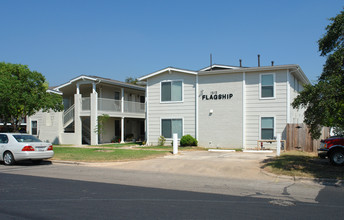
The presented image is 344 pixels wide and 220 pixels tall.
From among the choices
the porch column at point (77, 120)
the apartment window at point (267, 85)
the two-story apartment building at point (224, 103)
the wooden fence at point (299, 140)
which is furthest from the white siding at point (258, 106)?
the porch column at point (77, 120)

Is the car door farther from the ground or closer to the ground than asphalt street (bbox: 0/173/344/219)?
farther from the ground

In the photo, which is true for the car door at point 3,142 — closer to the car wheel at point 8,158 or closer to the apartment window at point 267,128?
the car wheel at point 8,158

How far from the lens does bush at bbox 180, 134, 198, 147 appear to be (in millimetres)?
21737

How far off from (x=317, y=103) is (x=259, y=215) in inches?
237

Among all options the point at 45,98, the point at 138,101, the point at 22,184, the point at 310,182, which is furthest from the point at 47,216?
the point at 138,101

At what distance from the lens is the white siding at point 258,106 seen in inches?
793

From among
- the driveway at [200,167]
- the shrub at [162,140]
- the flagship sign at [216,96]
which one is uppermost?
the flagship sign at [216,96]

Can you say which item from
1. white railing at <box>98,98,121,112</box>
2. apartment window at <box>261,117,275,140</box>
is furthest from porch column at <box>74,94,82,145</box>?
apartment window at <box>261,117,275,140</box>

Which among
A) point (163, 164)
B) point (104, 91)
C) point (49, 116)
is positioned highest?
point (104, 91)

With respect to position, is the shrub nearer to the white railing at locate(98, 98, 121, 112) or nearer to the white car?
the white railing at locate(98, 98, 121, 112)

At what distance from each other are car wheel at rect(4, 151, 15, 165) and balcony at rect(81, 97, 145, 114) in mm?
12033

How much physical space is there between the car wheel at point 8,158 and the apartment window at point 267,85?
15175mm

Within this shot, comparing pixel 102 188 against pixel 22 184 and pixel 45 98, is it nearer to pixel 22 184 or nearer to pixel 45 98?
pixel 22 184

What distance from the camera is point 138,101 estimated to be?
108 ft
